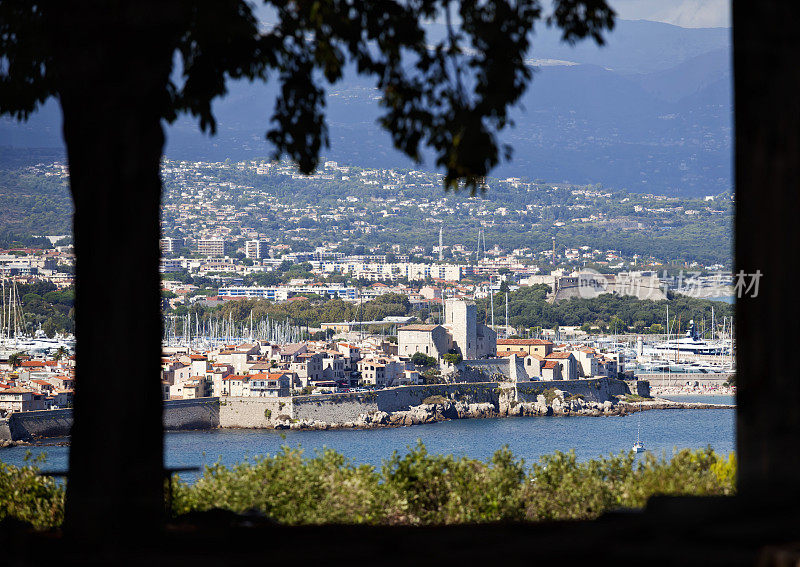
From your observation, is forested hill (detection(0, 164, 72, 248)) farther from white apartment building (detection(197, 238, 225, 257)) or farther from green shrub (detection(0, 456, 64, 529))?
green shrub (detection(0, 456, 64, 529))

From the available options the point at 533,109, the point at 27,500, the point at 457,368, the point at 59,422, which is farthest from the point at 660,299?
the point at 533,109

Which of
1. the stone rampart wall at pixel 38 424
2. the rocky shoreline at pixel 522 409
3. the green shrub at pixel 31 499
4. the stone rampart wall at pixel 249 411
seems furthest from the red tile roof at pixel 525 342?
the green shrub at pixel 31 499

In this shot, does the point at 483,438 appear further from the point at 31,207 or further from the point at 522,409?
the point at 31,207

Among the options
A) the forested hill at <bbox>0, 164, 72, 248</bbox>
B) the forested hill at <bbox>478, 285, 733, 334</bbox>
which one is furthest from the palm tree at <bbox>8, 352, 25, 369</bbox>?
the forested hill at <bbox>0, 164, 72, 248</bbox>

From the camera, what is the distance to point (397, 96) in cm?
247

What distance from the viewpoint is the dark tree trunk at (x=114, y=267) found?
1.82 meters

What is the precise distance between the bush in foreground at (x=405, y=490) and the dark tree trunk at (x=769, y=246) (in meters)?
2.31

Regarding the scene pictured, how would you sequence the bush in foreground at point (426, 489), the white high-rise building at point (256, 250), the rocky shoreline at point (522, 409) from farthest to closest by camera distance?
the white high-rise building at point (256, 250), the rocky shoreline at point (522, 409), the bush in foreground at point (426, 489)

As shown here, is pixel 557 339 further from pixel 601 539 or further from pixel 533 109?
pixel 533 109

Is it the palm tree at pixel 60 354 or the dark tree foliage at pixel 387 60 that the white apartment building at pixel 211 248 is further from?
the dark tree foliage at pixel 387 60

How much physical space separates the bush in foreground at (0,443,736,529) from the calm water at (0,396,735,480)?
46.6 ft

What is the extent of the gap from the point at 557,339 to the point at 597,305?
19.3 ft

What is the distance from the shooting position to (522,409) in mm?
31516

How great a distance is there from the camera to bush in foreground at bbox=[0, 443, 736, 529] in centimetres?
421
